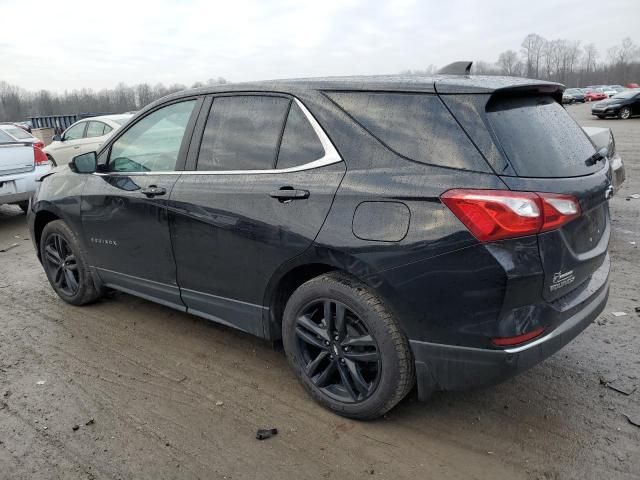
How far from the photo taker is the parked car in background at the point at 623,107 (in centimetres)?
2709

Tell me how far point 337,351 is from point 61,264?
2.97m

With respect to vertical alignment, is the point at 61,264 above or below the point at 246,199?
below

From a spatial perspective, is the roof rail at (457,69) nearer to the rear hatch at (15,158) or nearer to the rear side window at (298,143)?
the rear side window at (298,143)

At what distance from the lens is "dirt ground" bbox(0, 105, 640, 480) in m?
2.52

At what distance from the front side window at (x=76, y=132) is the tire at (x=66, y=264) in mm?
9471

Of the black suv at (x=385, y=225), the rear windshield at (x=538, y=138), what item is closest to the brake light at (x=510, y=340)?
the black suv at (x=385, y=225)

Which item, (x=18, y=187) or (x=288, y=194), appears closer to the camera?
(x=288, y=194)

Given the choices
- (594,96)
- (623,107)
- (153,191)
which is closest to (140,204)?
(153,191)

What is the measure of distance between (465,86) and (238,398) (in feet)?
6.99

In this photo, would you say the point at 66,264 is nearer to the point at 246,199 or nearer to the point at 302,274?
the point at 246,199

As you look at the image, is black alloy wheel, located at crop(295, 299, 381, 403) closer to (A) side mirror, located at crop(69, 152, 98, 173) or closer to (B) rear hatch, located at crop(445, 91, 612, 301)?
(B) rear hatch, located at crop(445, 91, 612, 301)

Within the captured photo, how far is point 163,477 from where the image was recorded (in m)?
2.48

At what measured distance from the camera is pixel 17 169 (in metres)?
7.96

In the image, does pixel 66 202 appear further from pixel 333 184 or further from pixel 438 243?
pixel 438 243
